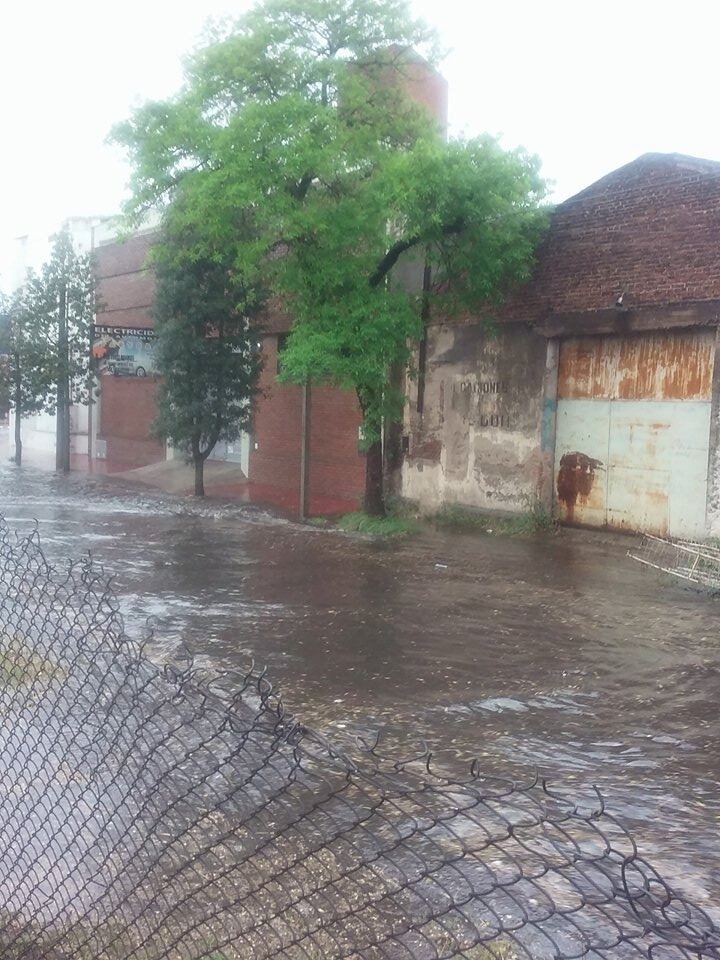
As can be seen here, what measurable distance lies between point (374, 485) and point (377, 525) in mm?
984

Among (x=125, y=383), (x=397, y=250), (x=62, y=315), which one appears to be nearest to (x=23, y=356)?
(x=62, y=315)

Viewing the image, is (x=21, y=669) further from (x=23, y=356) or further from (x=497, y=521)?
(x=23, y=356)

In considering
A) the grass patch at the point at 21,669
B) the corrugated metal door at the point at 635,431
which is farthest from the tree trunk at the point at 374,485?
the grass patch at the point at 21,669

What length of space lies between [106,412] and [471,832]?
2963cm

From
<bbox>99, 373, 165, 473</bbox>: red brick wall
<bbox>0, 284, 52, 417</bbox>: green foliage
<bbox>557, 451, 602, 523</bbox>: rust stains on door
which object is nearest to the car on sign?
<bbox>99, 373, 165, 473</bbox>: red brick wall

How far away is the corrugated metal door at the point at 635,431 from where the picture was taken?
531 inches

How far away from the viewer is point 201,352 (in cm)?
2138

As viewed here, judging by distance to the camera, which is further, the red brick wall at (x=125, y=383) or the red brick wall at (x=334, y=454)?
the red brick wall at (x=125, y=383)

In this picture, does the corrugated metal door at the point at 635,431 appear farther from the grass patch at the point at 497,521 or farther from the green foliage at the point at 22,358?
the green foliage at the point at 22,358

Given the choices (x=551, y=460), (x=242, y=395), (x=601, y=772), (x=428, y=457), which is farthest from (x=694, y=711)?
(x=242, y=395)

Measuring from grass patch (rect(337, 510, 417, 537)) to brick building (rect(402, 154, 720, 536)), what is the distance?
1193mm

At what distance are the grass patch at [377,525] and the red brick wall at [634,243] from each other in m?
3.81

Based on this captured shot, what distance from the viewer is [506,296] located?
16.0 m

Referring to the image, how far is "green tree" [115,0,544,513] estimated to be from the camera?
1408cm
